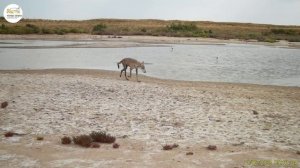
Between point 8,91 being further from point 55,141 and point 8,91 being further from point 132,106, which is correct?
point 55,141

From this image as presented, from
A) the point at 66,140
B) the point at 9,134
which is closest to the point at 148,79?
the point at 9,134

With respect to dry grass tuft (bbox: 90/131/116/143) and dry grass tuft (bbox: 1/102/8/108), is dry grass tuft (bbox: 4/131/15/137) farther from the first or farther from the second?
dry grass tuft (bbox: 1/102/8/108)

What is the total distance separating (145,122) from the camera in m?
14.3

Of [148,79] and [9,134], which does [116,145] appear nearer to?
[9,134]

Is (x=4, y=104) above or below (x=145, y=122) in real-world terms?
above

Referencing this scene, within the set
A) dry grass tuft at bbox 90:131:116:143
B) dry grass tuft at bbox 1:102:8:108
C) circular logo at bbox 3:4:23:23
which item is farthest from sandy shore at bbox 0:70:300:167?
circular logo at bbox 3:4:23:23

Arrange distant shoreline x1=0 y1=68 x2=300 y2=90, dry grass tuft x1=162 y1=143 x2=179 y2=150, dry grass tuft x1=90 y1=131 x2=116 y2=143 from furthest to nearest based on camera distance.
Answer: distant shoreline x1=0 y1=68 x2=300 y2=90, dry grass tuft x1=90 y1=131 x2=116 y2=143, dry grass tuft x1=162 y1=143 x2=179 y2=150

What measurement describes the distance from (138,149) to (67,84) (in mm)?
10304

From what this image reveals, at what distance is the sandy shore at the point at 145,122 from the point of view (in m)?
10.7

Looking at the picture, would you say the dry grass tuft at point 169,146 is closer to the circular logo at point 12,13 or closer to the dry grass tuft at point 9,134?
the dry grass tuft at point 9,134

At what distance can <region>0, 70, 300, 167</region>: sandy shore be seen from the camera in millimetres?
10742

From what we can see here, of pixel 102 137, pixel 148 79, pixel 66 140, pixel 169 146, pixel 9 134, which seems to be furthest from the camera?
pixel 148 79

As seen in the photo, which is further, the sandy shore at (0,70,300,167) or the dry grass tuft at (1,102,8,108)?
the dry grass tuft at (1,102,8,108)

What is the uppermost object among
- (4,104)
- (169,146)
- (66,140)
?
(4,104)
